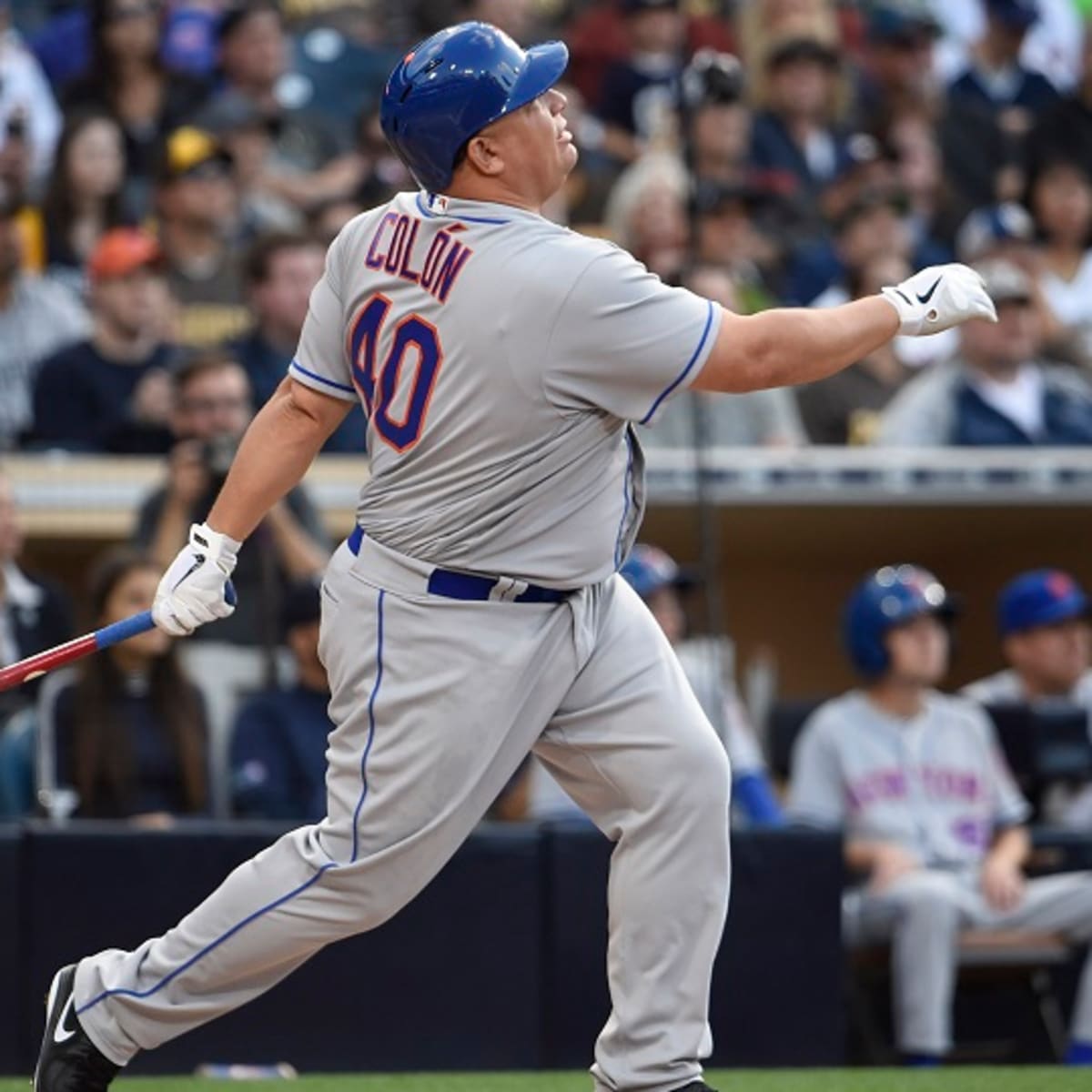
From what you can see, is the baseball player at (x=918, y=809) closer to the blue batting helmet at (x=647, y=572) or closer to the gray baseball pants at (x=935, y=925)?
the gray baseball pants at (x=935, y=925)

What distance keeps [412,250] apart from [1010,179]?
8.13 metres

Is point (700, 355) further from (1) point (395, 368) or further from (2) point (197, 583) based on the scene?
(2) point (197, 583)

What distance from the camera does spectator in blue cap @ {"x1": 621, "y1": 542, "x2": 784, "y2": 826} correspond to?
706 centimetres

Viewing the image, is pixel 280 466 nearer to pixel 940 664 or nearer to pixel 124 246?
pixel 940 664

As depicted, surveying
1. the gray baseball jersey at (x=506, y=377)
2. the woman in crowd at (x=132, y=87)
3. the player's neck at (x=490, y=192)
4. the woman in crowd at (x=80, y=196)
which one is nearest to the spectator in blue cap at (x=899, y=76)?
the woman in crowd at (x=132, y=87)

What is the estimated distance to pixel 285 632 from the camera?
7461mm

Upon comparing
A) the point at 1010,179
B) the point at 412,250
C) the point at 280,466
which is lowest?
the point at 280,466

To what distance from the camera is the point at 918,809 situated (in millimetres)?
7441

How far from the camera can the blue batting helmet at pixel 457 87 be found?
165 inches

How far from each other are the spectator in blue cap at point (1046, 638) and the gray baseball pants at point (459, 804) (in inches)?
154

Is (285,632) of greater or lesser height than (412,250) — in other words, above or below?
below

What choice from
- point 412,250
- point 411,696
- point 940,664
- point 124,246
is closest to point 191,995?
point 411,696

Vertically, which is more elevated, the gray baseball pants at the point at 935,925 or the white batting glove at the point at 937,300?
the white batting glove at the point at 937,300

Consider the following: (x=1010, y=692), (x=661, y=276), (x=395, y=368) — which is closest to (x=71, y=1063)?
(x=395, y=368)
